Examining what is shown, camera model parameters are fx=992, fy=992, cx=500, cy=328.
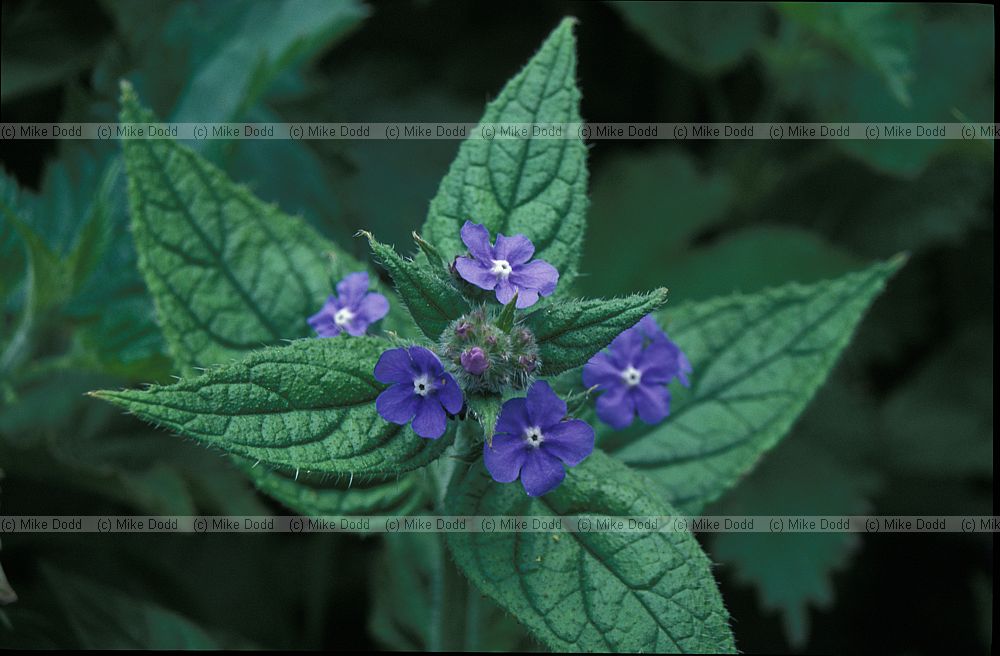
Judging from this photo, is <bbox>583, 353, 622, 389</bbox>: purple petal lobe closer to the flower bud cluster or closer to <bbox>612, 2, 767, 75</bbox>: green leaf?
the flower bud cluster

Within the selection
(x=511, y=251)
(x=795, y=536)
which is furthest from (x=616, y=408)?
(x=795, y=536)

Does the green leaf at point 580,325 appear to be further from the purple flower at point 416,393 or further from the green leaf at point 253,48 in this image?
the green leaf at point 253,48

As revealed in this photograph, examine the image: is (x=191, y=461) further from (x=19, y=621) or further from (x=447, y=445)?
(x=447, y=445)

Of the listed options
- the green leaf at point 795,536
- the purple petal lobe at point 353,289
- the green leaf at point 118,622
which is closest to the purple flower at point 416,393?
the purple petal lobe at point 353,289

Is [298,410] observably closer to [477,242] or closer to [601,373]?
[477,242]

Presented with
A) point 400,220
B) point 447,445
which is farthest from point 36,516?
point 447,445

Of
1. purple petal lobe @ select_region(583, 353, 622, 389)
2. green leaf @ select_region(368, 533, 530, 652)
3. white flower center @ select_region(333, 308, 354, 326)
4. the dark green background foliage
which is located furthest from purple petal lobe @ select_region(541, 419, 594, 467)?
green leaf @ select_region(368, 533, 530, 652)
